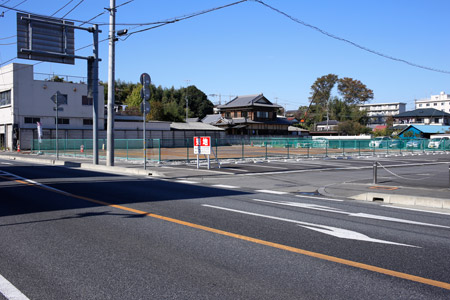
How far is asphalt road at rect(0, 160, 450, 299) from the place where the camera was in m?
4.37

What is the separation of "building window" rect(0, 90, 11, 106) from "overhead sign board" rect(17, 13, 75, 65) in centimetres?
3910

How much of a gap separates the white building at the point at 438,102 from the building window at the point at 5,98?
12400 cm

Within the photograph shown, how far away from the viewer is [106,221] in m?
7.79

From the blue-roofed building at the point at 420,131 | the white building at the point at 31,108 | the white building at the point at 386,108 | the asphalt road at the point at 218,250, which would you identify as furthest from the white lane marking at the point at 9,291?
the white building at the point at 386,108

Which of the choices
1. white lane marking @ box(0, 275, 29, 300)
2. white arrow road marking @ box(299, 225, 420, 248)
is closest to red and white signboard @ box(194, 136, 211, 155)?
white arrow road marking @ box(299, 225, 420, 248)

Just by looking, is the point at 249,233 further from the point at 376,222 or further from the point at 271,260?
the point at 376,222

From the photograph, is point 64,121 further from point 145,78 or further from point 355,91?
point 355,91

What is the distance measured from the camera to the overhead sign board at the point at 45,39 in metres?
19.1

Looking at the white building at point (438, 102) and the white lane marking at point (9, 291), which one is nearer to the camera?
the white lane marking at point (9, 291)

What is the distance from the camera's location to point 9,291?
428 cm

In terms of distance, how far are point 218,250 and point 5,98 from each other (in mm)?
58346

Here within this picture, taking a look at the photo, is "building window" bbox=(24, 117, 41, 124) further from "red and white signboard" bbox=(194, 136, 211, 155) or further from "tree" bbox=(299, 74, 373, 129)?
"tree" bbox=(299, 74, 373, 129)

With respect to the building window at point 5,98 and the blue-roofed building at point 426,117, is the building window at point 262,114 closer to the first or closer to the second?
the blue-roofed building at point 426,117

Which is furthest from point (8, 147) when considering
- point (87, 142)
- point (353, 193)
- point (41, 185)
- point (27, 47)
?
point (353, 193)
